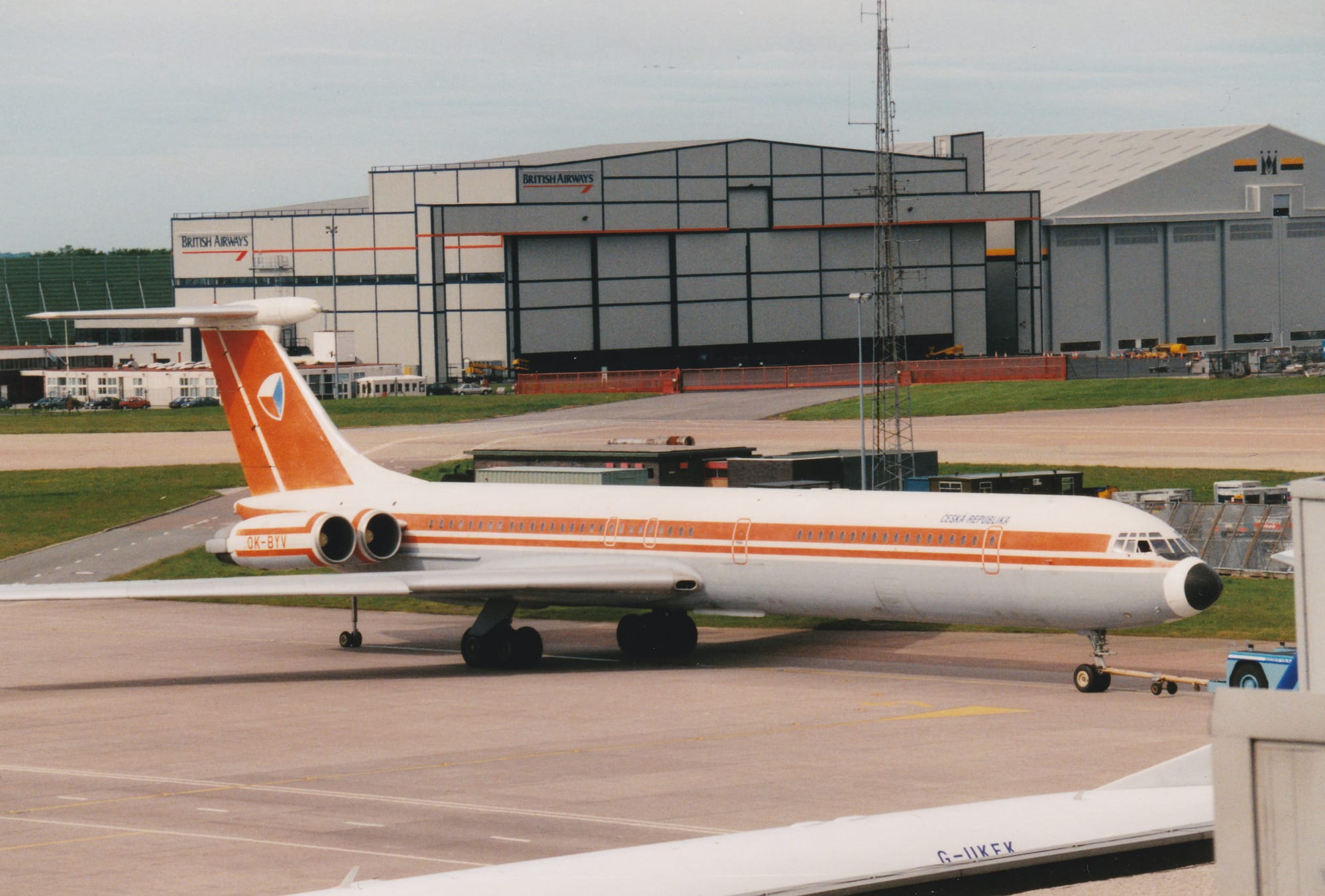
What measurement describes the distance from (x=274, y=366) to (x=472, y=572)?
8.91 m

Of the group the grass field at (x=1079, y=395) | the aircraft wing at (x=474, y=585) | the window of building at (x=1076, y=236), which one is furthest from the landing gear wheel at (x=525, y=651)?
the window of building at (x=1076, y=236)

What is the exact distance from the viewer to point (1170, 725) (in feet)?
89.5

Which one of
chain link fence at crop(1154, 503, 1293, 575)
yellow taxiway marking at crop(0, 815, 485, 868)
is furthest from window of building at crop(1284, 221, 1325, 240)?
yellow taxiway marking at crop(0, 815, 485, 868)

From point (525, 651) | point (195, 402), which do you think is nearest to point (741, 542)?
point (525, 651)

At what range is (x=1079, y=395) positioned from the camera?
88.8 m

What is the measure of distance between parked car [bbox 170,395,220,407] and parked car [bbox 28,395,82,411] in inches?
287

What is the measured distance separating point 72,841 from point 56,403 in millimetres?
118525

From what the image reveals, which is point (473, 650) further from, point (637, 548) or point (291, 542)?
point (291, 542)

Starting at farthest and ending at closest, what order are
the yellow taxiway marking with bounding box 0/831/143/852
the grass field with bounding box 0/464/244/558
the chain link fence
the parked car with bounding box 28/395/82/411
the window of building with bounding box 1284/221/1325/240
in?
the parked car with bounding box 28/395/82/411 → the window of building with bounding box 1284/221/1325/240 → the grass field with bounding box 0/464/244/558 → the chain link fence → the yellow taxiway marking with bounding box 0/831/143/852

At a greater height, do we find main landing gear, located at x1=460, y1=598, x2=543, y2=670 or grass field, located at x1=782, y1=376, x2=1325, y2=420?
grass field, located at x1=782, y1=376, x2=1325, y2=420

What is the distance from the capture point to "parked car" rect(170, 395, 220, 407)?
123 m

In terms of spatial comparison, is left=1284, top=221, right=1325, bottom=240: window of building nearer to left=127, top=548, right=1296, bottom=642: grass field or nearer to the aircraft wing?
left=127, top=548, right=1296, bottom=642: grass field

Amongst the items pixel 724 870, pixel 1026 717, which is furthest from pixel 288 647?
Answer: pixel 724 870

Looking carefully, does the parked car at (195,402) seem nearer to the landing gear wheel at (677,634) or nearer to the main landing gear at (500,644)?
the main landing gear at (500,644)
